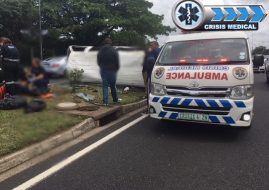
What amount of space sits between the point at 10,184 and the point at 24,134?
89 cm

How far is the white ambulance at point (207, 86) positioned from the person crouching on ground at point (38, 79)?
3.44 meters

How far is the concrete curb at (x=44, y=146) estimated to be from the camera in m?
4.88

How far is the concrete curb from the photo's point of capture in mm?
4875

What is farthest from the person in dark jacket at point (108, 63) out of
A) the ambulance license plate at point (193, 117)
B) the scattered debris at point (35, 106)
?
the scattered debris at point (35, 106)

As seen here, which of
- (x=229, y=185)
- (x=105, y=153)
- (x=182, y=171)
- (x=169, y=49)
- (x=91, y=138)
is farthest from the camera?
(x=169, y=49)

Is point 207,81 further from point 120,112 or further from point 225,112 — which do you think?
point 120,112

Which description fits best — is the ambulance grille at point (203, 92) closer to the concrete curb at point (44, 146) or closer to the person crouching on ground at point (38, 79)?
the concrete curb at point (44, 146)

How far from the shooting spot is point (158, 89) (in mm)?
6527

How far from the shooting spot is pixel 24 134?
5.04 meters

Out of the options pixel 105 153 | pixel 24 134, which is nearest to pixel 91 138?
pixel 105 153

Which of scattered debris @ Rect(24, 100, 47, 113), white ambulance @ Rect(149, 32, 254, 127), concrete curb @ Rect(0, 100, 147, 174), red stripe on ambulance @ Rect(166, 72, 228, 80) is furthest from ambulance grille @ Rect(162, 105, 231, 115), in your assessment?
scattered debris @ Rect(24, 100, 47, 113)

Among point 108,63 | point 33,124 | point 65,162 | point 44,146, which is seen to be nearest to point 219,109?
point 65,162

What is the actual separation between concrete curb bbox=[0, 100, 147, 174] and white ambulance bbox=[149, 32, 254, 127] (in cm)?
128

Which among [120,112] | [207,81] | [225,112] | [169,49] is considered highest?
[169,49]
